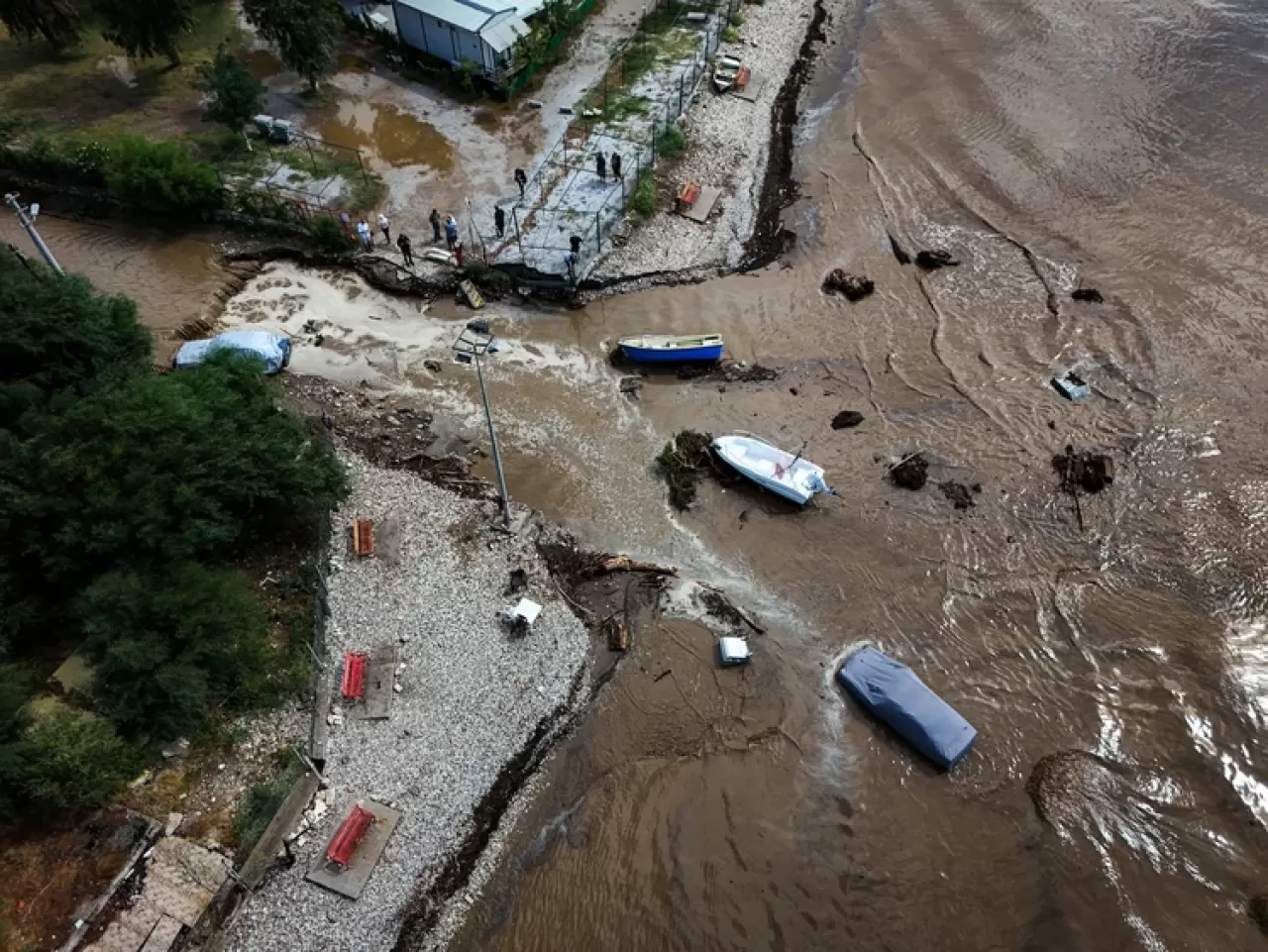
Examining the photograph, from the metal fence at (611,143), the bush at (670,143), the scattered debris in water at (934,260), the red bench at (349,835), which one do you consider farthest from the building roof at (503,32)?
the red bench at (349,835)

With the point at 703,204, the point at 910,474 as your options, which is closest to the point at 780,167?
the point at 703,204

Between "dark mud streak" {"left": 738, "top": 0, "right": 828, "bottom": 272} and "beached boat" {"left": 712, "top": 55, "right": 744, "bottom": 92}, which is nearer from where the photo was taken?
"dark mud streak" {"left": 738, "top": 0, "right": 828, "bottom": 272}

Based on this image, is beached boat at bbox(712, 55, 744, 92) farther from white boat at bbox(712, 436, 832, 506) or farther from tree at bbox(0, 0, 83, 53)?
tree at bbox(0, 0, 83, 53)

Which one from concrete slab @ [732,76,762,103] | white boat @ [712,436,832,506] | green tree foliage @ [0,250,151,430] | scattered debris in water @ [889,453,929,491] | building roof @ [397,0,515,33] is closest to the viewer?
green tree foliage @ [0,250,151,430]

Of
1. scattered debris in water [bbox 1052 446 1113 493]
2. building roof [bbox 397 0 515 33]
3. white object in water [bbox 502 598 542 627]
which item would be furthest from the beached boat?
white object in water [bbox 502 598 542 627]

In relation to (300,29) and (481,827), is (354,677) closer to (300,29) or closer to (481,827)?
(481,827)

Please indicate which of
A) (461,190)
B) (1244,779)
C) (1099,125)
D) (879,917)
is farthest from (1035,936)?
(1099,125)
